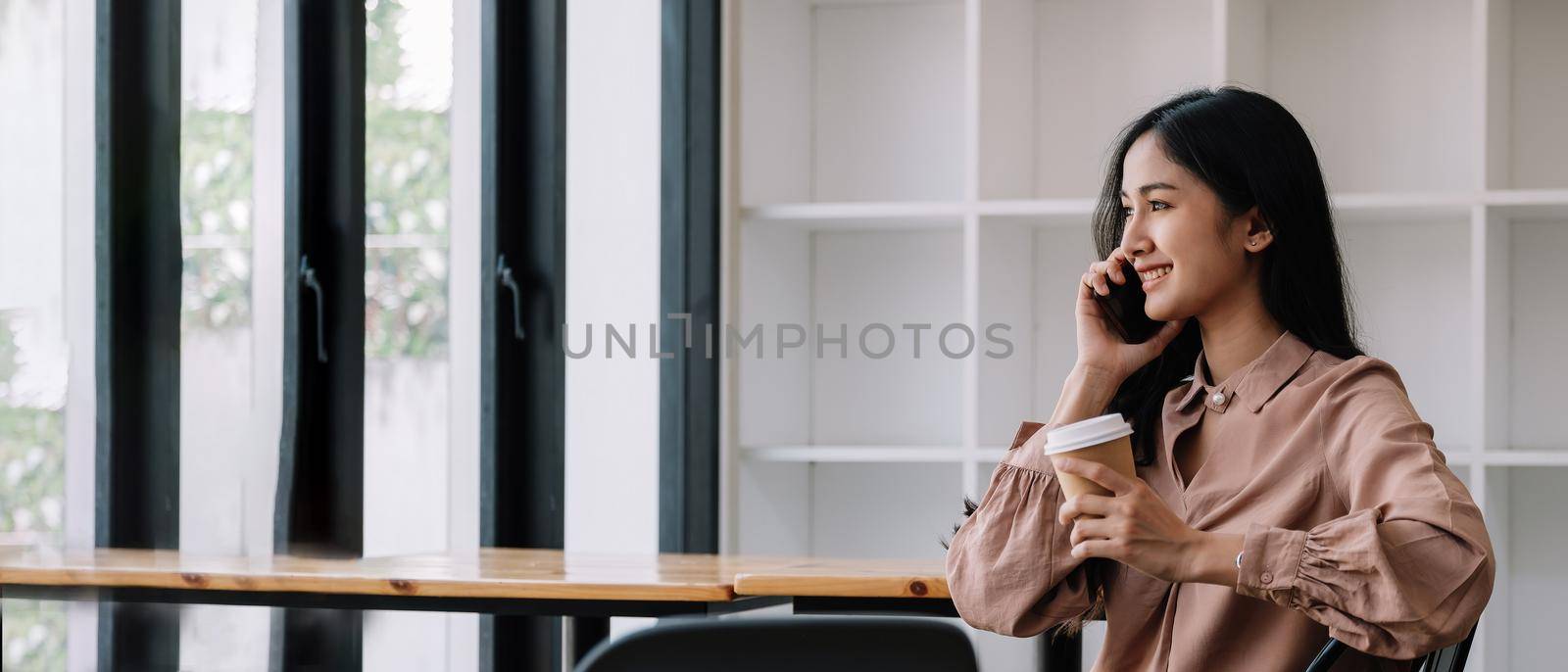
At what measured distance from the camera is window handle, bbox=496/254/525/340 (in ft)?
8.53

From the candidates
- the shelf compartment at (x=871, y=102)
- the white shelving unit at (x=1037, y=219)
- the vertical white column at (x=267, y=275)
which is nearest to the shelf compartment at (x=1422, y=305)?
the white shelving unit at (x=1037, y=219)

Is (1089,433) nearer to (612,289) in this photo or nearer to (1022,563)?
(1022,563)

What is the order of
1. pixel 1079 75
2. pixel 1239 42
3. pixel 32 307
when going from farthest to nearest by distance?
pixel 1079 75 < pixel 1239 42 < pixel 32 307

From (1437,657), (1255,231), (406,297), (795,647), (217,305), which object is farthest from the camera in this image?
(406,297)

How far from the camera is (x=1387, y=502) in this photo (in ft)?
3.82

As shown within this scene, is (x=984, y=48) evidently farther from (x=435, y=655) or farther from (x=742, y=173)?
(x=435, y=655)

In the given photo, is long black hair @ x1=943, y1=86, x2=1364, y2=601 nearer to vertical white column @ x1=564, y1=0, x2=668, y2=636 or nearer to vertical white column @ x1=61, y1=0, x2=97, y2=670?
vertical white column @ x1=61, y1=0, x2=97, y2=670

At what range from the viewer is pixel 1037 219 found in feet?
9.47

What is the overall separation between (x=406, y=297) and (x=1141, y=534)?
62.6 inches

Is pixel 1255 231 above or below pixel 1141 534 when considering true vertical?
above

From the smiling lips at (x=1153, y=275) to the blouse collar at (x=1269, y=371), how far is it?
114mm

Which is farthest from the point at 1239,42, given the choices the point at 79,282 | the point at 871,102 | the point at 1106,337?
the point at 79,282

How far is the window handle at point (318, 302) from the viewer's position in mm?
2236

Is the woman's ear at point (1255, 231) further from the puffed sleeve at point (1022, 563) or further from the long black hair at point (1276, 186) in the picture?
the puffed sleeve at point (1022, 563)
